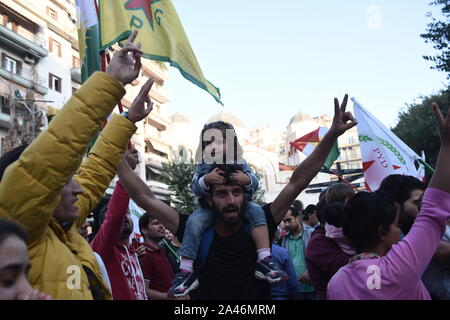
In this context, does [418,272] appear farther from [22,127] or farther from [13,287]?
[22,127]

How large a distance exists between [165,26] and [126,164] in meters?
1.61

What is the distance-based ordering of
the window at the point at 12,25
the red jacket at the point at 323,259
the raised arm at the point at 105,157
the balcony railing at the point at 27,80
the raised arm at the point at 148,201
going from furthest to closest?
the window at the point at 12,25 → the balcony railing at the point at 27,80 → the red jacket at the point at 323,259 → the raised arm at the point at 148,201 → the raised arm at the point at 105,157

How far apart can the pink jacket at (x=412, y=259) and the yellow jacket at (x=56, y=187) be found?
44.0 inches

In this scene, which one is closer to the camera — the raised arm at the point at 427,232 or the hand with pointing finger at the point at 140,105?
the raised arm at the point at 427,232

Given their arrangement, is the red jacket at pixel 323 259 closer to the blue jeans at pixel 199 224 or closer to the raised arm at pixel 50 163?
the blue jeans at pixel 199 224

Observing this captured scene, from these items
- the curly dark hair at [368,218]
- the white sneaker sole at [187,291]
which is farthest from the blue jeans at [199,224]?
the curly dark hair at [368,218]

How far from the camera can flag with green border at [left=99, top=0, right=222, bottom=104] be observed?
3268 millimetres

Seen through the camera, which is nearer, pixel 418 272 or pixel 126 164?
pixel 418 272

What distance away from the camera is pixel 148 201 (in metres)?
2.31

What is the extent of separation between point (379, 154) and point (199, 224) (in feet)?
12.8

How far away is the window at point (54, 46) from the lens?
24.0 meters

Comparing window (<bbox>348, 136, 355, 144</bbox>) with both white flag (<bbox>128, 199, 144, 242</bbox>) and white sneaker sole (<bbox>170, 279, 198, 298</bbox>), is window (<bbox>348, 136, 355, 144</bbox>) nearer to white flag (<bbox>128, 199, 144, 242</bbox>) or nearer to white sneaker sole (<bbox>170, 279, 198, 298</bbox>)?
white flag (<bbox>128, 199, 144, 242</bbox>)

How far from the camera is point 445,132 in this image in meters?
1.75
